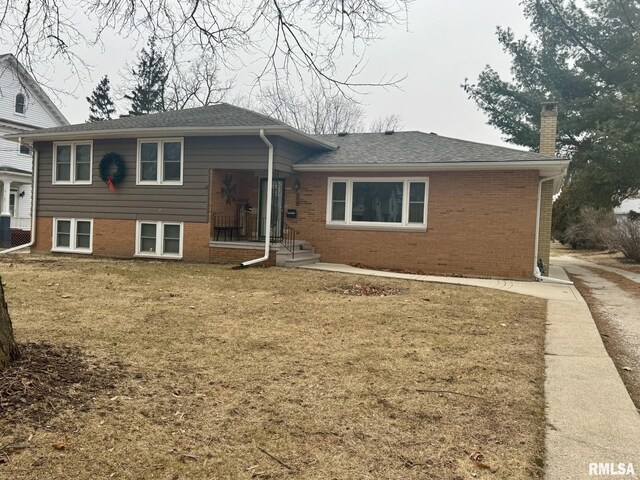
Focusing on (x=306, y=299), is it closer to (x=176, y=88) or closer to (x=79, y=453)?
(x=79, y=453)

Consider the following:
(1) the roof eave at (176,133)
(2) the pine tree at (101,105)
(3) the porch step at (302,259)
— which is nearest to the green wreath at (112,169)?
(1) the roof eave at (176,133)

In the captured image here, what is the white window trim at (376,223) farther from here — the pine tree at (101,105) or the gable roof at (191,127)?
the pine tree at (101,105)

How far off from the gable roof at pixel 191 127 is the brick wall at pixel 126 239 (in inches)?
96.1

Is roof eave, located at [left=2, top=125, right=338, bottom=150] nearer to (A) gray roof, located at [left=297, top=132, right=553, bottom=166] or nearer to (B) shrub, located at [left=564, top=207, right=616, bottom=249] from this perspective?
(A) gray roof, located at [left=297, top=132, right=553, bottom=166]

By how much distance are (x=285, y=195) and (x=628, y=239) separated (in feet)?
47.0

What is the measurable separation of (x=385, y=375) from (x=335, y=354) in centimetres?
71

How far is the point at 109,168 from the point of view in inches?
543

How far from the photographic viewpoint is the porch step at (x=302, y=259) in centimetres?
1204

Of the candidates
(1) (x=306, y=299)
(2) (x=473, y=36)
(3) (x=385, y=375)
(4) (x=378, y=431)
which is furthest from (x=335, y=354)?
(2) (x=473, y=36)

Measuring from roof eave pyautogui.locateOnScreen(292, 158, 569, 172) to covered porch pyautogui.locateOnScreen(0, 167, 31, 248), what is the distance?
12.5 metres

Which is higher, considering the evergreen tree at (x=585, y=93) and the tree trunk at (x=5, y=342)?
the evergreen tree at (x=585, y=93)

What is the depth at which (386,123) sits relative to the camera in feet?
124

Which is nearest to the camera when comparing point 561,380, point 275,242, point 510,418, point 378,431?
point 378,431

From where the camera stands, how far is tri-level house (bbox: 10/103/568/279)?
1174cm
